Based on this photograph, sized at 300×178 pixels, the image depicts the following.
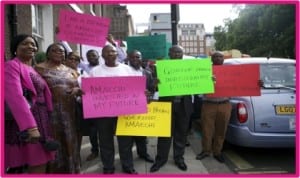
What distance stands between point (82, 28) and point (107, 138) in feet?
6.47

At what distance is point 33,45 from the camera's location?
3.81m

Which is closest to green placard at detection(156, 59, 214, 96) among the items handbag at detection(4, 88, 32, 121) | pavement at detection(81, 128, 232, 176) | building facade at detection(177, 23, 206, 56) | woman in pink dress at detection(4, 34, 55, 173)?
pavement at detection(81, 128, 232, 176)

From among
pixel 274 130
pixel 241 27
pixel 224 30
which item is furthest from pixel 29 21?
pixel 224 30

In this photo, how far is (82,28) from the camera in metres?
6.56

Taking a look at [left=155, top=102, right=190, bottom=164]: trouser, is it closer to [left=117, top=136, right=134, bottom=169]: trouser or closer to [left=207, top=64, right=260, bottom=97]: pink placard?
[left=117, top=136, right=134, bottom=169]: trouser

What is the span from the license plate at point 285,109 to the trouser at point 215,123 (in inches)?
24.8

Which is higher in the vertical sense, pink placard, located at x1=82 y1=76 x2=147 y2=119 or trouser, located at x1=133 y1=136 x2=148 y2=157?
pink placard, located at x1=82 y1=76 x2=147 y2=119

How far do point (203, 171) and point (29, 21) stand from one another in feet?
19.6

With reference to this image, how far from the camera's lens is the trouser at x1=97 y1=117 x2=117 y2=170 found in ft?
17.3

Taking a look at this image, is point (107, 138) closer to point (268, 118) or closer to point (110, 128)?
point (110, 128)

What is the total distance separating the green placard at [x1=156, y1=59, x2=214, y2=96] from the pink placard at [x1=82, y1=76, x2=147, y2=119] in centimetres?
38

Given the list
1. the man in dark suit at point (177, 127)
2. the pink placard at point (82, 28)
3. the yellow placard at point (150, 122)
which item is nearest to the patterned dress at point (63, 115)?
the yellow placard at point (150, 122)

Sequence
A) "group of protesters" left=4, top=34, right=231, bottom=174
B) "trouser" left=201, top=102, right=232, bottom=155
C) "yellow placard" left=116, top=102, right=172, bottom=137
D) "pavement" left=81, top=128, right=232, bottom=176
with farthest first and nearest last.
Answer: "trouser" left=201, top=102, right=232, bottom=155
"pavement" left=81, top=128, right=232, bottom=176
"yellow placard" left=116, top=102, right=172, bottom=137
"group of protesters" left=4, top=34, right=231, bottom=174

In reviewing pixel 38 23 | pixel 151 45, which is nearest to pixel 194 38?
pixel 38 23
